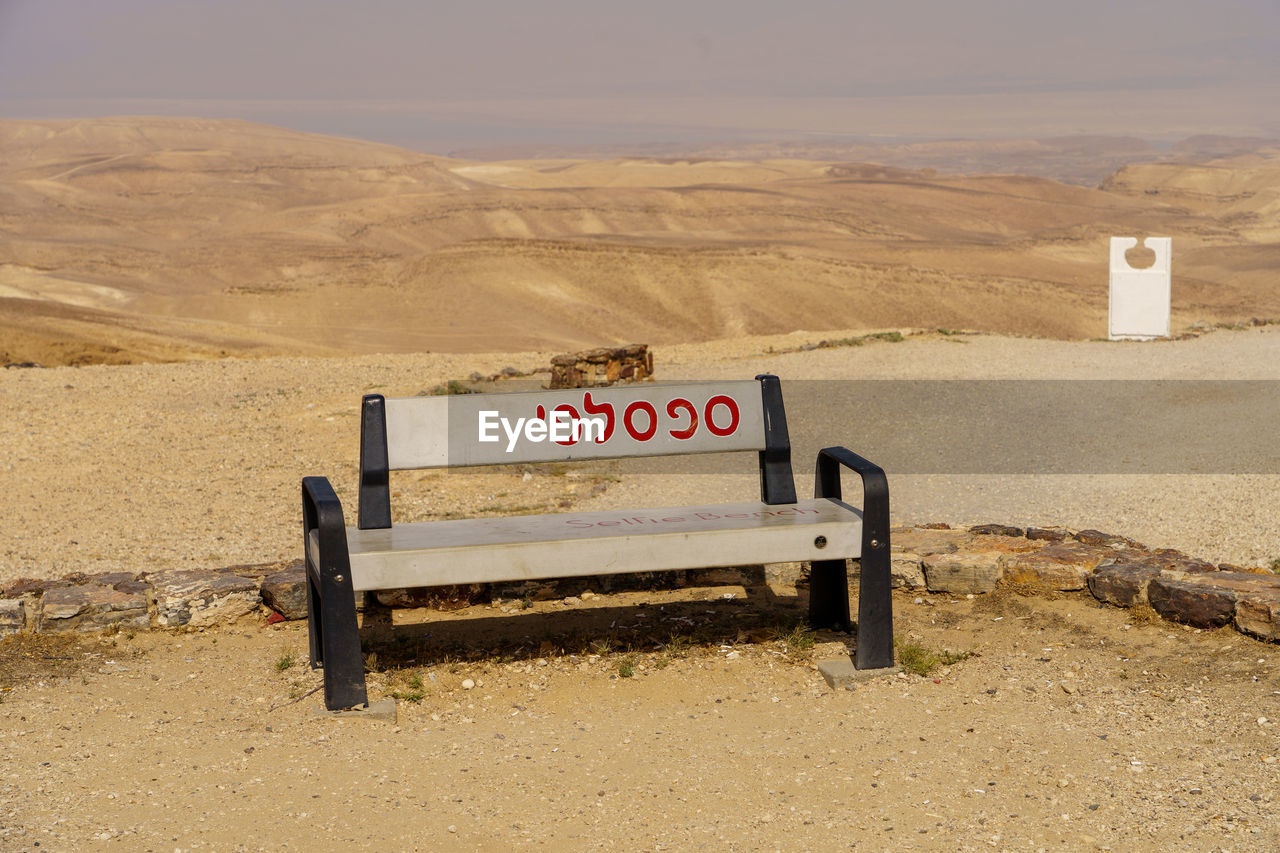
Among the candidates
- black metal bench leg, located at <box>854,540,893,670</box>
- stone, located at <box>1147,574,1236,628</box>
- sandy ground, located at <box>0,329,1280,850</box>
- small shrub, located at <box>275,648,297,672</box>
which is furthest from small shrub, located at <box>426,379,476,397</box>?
stone, located at <box>1147,574,1236,628</box>

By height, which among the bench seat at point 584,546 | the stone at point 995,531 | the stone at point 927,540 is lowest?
the stone at point 927,540

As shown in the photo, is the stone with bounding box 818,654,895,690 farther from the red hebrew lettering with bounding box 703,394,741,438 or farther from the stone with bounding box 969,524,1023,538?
the stone with bounding box 969,524,1023,538

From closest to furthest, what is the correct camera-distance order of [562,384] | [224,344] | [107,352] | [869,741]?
[869,741] < [562,384] < [107,352] < [224,344]

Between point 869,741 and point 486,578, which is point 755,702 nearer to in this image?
point 869,741

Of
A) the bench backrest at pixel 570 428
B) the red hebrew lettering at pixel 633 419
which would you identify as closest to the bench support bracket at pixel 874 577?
the bench backrest at pixel 570 428

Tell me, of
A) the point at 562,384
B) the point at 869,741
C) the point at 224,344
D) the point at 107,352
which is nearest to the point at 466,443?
the point at 869,741

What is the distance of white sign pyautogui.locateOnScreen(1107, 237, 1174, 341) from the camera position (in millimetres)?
16547

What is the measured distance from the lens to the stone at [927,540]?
5.35 metres

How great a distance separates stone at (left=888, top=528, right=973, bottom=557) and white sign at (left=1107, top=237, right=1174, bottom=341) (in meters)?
12.2

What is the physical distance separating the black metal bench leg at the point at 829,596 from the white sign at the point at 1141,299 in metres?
13.3

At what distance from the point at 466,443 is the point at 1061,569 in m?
2.65

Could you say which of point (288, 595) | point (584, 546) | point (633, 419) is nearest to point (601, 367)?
point (288, 595)

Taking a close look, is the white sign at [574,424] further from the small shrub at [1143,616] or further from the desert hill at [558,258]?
the desert hill at [558,258]

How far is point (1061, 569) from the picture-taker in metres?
5.03
